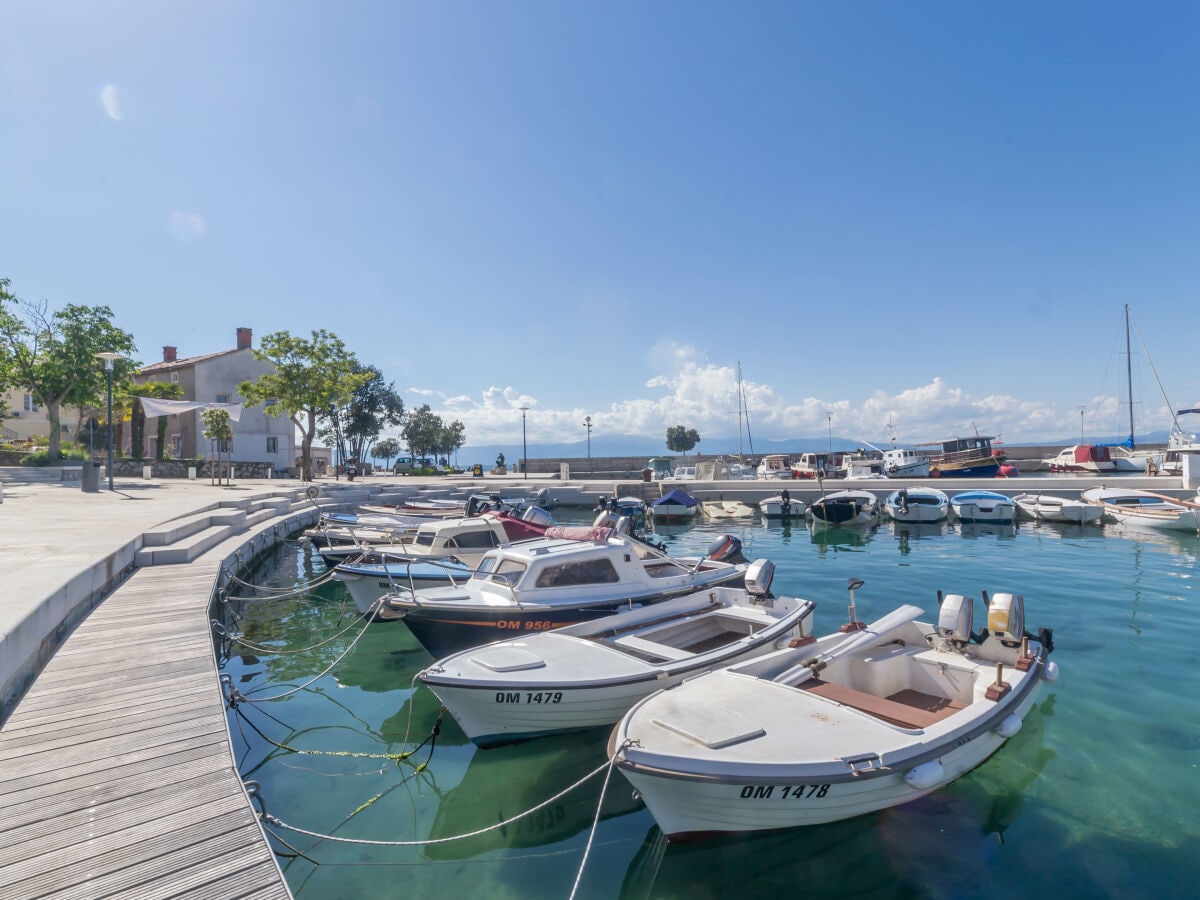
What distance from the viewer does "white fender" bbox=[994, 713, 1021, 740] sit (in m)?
6.09

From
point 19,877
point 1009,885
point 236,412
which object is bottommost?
point 1009,885

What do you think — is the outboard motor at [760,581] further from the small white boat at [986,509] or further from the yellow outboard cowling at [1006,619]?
the small white boat at [986,509]

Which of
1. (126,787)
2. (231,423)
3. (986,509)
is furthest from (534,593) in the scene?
(231,423)

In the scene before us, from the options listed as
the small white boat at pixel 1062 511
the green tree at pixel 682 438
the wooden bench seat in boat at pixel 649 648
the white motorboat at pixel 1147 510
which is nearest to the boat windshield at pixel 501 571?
the wooden bench seat in boat at pixel 649 648

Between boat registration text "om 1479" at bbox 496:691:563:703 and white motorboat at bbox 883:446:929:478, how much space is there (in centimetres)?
4592

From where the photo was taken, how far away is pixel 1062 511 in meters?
26.7

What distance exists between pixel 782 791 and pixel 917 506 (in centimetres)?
2674

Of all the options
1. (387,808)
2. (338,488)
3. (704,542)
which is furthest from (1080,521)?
(338,488)

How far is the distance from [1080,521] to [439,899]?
31.0 m

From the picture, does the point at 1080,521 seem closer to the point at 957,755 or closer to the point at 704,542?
the point at 704,542

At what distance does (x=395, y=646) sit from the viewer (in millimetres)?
11922

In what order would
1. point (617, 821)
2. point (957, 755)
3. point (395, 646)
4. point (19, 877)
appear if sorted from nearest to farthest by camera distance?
point (19, 877)
point (957, 755)
point (617, 821)
point (395, 646)

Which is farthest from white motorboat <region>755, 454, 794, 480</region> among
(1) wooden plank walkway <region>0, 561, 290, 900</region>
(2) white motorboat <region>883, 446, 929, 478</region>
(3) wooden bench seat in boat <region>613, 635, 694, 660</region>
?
(1) wooden plank walkway <region>0, 561, 290, 900</region>

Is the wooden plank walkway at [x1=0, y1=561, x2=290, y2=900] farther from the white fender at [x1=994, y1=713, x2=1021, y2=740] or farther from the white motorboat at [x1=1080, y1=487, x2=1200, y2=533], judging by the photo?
the white motorboat at [x1=1080, y1=487, x2=1200, y2=533]
